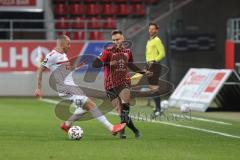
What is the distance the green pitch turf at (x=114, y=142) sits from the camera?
1161 centimetres

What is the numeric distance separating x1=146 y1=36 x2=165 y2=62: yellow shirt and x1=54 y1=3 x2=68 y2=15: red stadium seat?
1596cm

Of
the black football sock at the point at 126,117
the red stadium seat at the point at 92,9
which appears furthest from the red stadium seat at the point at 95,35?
the black football sock at the point at 126,117

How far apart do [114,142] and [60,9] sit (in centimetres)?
2276

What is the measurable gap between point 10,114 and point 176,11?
1669 cm

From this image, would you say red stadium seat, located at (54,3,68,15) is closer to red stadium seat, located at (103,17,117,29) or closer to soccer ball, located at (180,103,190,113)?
red stadium seat, located at (103,17,117,29)

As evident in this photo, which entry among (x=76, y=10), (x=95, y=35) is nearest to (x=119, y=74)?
(x=95, y=35)

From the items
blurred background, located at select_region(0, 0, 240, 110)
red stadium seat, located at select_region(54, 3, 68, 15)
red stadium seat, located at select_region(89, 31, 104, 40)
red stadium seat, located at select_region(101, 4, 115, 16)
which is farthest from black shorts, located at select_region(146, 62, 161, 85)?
red stadium seat, located at select_region(101, 4, 115, 16)

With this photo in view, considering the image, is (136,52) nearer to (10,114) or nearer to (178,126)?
(10,114)

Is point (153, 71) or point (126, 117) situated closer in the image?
point (126, 117)

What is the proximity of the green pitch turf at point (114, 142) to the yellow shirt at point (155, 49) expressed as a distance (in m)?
1.76

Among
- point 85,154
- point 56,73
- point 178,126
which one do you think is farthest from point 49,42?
point 85,154

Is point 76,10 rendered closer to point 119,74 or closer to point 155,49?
point 155,49

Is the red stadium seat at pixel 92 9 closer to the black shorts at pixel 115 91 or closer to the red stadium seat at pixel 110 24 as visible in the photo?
the red stadium seat at pixel 110 24

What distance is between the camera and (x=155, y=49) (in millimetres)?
20125
